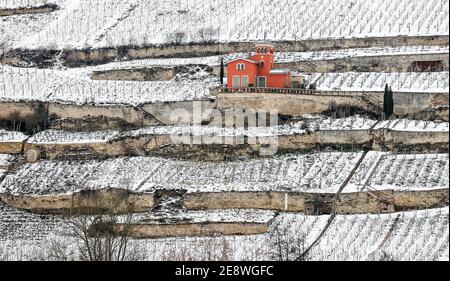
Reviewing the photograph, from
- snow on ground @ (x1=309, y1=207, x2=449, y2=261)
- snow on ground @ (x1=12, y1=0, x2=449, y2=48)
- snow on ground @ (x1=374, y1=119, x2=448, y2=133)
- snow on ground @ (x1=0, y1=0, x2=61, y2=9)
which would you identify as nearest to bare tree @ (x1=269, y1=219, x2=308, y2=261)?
snow on ground @ (x1=309, y1=207, x2=449, y2=261)

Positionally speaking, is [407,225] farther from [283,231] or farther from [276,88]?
[276,88]

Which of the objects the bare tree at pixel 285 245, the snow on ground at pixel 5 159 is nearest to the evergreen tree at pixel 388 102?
the bare tree at pixel 285 245

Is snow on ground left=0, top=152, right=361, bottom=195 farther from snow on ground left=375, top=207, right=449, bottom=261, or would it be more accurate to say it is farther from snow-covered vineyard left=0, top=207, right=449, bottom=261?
snow on ground left=375, top=207, right=449, bottom=261

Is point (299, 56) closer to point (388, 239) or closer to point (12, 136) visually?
point (12, 136)

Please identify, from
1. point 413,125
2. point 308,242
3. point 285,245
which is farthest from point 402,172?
point 285,245

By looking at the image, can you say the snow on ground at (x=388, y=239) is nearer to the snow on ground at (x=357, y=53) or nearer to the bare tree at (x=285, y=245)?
the bare tree at (x=285, y=245)
